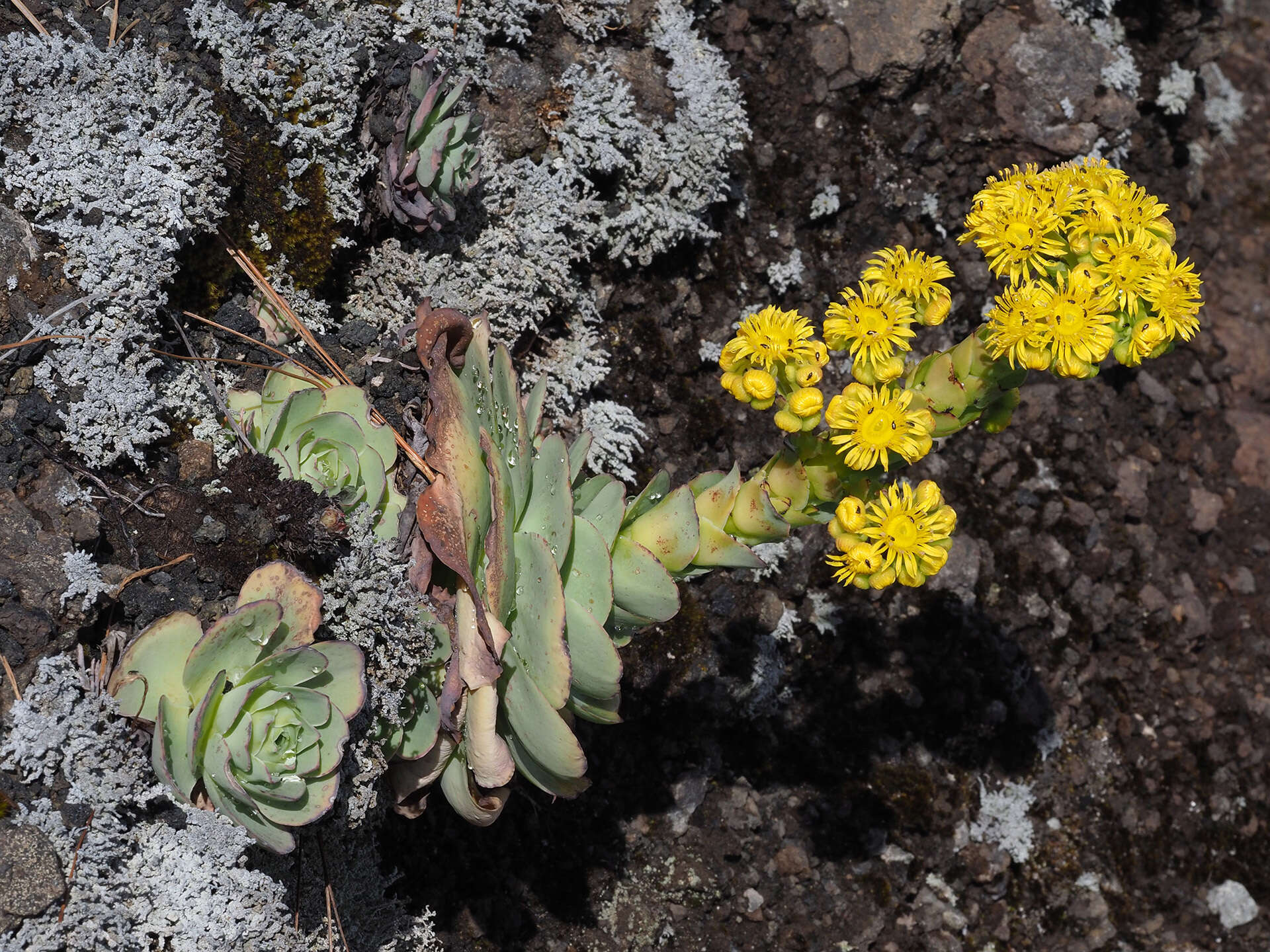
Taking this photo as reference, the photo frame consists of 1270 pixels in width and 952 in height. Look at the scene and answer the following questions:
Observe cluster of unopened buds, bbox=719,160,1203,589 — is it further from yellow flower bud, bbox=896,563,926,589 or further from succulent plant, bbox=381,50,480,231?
succulent plant, bbox=381,50,480,231

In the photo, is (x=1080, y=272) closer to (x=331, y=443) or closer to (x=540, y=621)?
(x=540, y=621)

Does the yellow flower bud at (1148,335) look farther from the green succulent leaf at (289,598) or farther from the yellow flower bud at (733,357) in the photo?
the green succulent leaf at (289,598)

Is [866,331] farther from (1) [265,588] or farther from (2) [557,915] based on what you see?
(2) [557,915]

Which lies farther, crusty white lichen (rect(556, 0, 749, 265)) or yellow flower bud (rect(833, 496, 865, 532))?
crusty white lichen (rect(556, 0, 749, 265))

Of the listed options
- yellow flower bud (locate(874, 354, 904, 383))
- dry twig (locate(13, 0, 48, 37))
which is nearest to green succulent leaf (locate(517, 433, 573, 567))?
yellow flower bud (locate(874, 354, 904, 383))

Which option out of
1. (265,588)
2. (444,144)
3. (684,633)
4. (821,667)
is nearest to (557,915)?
(684,633)

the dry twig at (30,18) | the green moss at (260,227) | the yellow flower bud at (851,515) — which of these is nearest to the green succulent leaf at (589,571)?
the yellow flower bud at (851,515)
